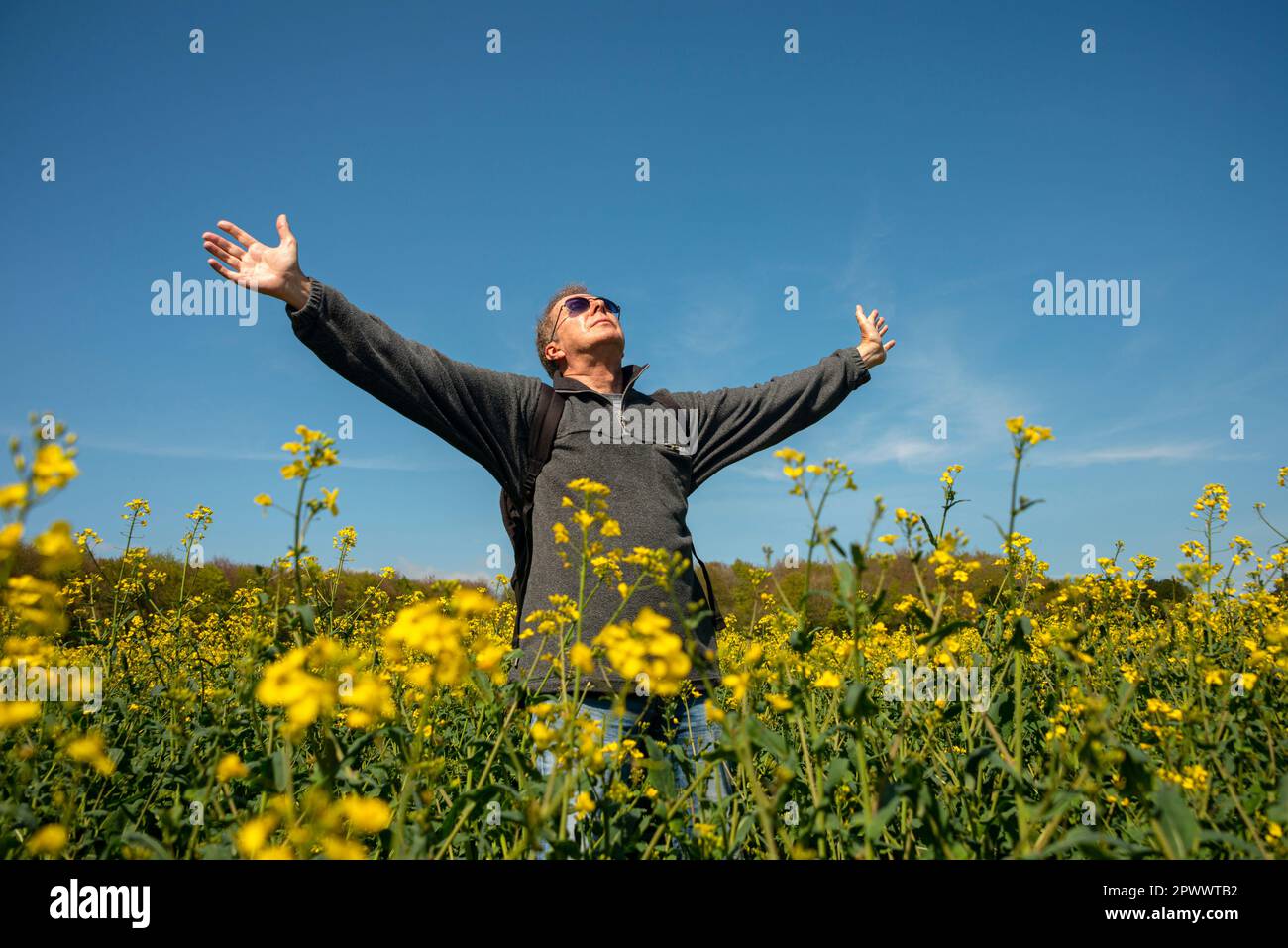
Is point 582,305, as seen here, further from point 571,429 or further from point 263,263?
point 263,263

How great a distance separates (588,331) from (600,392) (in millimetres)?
386

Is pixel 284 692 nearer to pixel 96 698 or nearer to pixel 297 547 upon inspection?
pixel 297 547

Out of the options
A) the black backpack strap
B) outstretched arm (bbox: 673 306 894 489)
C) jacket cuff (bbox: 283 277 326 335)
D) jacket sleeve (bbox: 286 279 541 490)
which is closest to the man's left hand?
outstretched arm (bbox: 673 306 894 489)

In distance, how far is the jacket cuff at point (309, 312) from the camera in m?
2.60

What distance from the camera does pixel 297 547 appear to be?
154 centimetres

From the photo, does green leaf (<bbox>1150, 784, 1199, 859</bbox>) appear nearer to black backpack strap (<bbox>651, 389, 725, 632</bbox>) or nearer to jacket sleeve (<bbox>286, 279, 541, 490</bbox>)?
black backpack strap (<bbox>651, 389, 725, 632</bbox>)

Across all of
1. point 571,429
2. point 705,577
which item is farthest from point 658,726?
point 571,429

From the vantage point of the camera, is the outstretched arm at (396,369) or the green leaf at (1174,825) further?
the outstretched arm at (396,369)

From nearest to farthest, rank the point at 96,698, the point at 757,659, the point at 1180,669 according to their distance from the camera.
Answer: the point at 757,659 < the point at 96,698 < the point at 1180,669

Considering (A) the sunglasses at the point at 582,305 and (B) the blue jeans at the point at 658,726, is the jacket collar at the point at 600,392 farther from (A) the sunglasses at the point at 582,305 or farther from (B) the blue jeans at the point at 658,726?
(B) the blue jeans at the point at 658,726

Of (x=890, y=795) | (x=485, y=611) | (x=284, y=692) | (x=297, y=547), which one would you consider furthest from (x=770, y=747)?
(x=297, y=547)

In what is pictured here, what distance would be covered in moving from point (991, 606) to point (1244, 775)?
96cm

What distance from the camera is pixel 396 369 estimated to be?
282 centimetres

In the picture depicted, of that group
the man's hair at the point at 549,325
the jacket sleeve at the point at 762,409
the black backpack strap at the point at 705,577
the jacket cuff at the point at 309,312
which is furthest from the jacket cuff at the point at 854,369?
the jacket cuff at the point at 309,312
